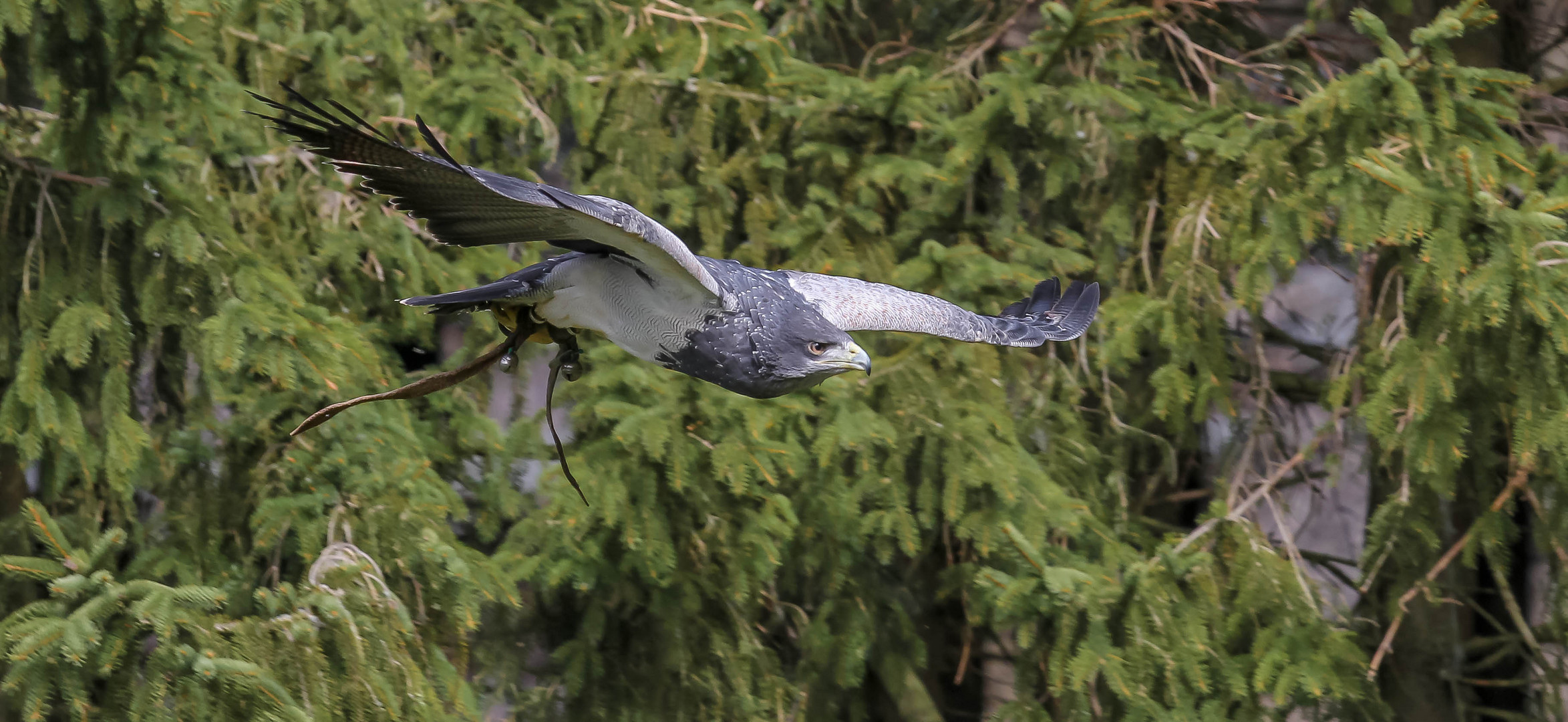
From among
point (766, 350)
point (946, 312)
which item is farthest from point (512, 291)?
point (946, 312)

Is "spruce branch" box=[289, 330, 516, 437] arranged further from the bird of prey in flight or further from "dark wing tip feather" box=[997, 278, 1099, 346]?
"dark wing tip feather" box=[997, 278, 1099, 346]

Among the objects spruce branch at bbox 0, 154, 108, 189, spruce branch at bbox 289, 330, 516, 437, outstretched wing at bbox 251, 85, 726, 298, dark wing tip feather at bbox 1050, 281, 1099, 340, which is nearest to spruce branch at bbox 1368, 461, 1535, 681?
dark wing tip feather at bbox 1050, 281, 1099, 340

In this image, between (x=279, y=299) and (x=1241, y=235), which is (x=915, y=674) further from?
(x=279, y=299)

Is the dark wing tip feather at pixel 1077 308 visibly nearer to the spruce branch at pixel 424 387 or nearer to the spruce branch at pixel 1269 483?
the spruce branch at pixel 1269 483

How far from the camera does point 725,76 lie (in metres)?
6.73

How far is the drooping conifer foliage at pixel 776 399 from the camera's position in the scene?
4512 millimetres

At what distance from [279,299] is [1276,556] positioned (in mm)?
4147

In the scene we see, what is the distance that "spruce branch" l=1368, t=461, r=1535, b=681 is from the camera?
5.06 metres

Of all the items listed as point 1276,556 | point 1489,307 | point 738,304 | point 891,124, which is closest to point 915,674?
point 1276,556

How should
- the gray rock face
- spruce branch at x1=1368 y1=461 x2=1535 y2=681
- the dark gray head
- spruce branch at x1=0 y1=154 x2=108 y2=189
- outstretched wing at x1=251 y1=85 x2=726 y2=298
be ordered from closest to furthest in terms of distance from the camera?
outstretched wing at x1=251 y1=85 x2=726 y2=298 < the dark gray head < spruce branch at x1=0 y1=154 x2=108 y2=189 < spruce branch at x1=1368 y1=461 x2=1535 y2=681 < the gray rock face

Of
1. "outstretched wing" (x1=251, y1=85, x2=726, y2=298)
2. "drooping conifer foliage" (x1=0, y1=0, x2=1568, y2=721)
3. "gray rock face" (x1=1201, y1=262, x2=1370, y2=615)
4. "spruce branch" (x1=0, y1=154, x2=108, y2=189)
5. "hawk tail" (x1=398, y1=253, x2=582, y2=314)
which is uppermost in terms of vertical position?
"outstretched wing" (x1=251, y1=85, x2=726, y2=298)

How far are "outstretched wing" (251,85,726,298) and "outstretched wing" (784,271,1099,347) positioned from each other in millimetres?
928

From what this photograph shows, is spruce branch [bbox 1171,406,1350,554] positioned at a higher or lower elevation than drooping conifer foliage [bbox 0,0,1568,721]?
lower

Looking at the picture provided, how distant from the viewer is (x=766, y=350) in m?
3.64
